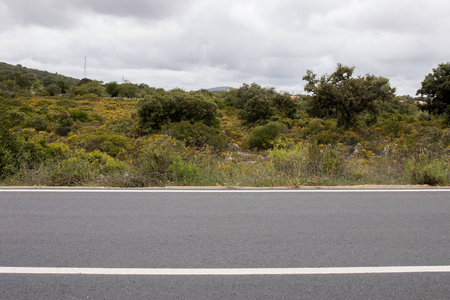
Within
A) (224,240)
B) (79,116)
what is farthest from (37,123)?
(224,240)

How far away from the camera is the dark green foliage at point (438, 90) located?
30203 mm

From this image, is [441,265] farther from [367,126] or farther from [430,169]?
[367,126]

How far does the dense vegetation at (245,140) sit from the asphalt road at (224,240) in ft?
A: 3.57

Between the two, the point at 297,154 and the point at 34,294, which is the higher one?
the point at 297,154

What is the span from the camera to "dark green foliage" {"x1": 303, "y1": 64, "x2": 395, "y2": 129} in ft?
92.1

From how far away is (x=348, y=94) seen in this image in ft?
92.2

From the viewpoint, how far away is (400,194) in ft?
19.7

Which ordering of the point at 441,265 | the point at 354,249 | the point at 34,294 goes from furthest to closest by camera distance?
the point at 354,249 → the point at 441,265 → the point at 34,294

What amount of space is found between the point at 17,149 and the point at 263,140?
791 inches

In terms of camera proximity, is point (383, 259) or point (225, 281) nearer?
point (225, 281)

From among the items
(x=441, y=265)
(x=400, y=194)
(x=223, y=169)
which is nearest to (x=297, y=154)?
(x=223, y=169)

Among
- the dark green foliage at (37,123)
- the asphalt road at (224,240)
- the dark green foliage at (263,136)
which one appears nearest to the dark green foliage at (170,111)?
the dark green foliage at (263,136)

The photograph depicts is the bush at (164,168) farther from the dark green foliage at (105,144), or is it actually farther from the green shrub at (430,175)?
the dark green foliage at (105,144)

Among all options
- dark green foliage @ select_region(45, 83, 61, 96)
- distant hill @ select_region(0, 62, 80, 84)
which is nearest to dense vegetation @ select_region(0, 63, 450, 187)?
dark green foliage @ select_region(45, 83, 61, 96)
